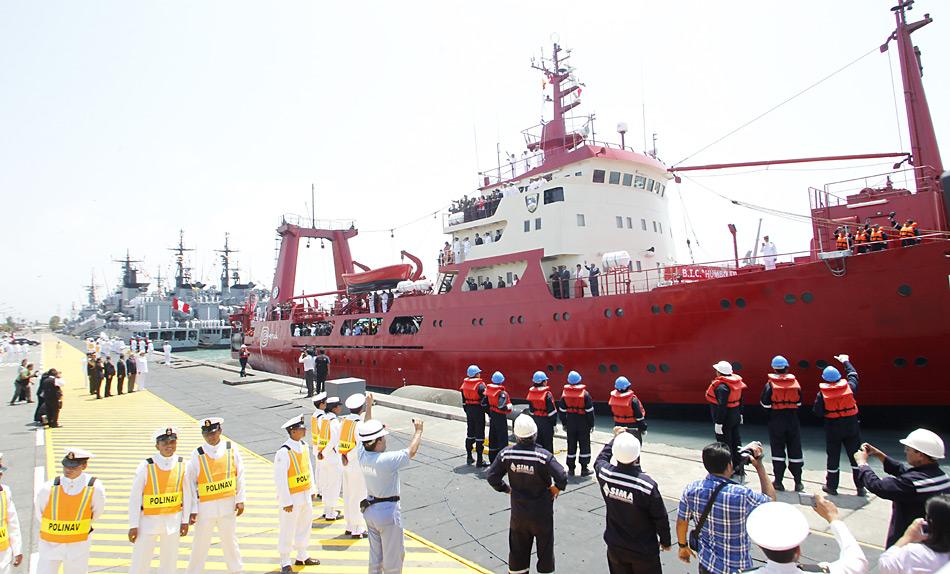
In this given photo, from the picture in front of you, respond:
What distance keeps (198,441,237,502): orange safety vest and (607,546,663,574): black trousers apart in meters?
3.06

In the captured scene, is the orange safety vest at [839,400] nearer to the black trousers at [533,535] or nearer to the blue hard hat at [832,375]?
the blue hard hat at [832,375]

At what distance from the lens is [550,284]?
1422 cm

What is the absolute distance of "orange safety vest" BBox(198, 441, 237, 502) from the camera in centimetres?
419

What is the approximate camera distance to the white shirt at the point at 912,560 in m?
2.32

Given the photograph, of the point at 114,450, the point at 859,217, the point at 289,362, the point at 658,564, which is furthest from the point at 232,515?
the point at 289,362

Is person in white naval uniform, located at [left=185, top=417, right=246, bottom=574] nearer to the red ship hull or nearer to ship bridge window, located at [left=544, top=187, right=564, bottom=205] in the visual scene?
the red ship hull

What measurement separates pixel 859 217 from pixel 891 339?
3979 millimetres

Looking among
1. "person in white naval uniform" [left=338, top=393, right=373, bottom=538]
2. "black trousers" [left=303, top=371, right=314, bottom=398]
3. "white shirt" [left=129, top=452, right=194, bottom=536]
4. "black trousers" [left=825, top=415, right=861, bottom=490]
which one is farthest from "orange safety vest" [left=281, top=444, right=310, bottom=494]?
"black trousers" [left=303, top=371, right=314, bottom=398]

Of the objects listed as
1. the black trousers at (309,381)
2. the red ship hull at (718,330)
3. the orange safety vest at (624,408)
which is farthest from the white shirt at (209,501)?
the black trousers at (309,381)

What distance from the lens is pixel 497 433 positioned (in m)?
7.47

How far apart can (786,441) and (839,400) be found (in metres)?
0.79

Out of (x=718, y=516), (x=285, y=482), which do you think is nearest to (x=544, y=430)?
(x=285, y=482)

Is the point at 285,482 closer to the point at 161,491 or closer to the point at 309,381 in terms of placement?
the point at 161,491

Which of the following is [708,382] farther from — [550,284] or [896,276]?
[550,284]
